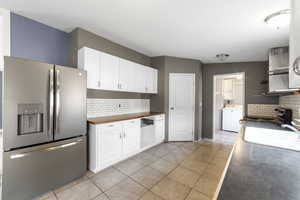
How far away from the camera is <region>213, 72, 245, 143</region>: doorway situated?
5090 mm

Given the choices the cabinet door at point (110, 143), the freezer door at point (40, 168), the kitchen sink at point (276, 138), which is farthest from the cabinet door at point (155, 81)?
the kitchen sink at point (276, 138)

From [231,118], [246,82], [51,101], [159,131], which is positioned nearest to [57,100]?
[51,101]

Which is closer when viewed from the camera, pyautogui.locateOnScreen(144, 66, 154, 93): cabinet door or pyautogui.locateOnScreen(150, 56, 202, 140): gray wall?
pyautogui.locateOnScreen(144, 66, 154, 93): cabinet door

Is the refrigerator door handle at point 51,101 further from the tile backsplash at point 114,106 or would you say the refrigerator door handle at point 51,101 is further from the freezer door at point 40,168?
the tile backsplash at point 114,106

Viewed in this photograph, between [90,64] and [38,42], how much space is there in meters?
0.84

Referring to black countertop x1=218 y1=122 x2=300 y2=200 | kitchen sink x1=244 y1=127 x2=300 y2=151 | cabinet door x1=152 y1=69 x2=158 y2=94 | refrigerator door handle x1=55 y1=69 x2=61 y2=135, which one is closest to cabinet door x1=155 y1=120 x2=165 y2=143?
cabinet door x1=152 y1=69 x2=158 y2=94

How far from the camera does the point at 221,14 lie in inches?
71.7

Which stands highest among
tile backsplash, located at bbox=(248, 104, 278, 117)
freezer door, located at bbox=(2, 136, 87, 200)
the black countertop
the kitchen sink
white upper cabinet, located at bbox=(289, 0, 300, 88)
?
white upper cabinet, located at bbox=(289, 0, 300, 88)

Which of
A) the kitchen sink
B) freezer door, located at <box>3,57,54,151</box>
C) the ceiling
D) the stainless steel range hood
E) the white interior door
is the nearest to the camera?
the kitchen sink

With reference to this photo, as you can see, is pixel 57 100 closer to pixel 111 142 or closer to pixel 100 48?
pixel 111 142

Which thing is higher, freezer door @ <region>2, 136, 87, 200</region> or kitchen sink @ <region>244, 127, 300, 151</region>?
kitchen sink @ <region>244, 127, 300, 151</region>

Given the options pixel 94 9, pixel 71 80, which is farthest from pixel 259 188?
pixel 94 9

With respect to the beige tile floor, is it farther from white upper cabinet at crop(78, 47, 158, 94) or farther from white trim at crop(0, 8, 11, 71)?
white trim at crop(0, 8, 11, 71)

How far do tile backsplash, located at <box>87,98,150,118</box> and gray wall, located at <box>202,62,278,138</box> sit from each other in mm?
1984
